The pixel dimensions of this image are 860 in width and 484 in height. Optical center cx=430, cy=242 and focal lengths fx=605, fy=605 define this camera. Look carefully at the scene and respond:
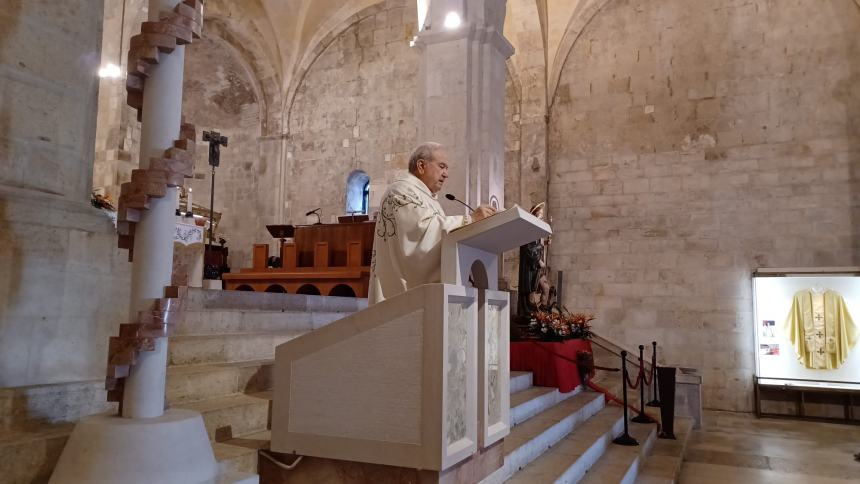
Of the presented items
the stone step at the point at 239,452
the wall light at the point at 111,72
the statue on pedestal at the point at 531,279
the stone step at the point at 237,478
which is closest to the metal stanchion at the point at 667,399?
the statue on pedestal at the point at 531,279

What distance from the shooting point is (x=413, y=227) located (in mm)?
3113

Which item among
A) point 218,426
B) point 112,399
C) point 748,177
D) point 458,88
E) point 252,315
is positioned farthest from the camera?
point 748,177

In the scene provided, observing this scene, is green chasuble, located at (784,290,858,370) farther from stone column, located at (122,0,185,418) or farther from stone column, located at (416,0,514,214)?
stone column, located at (122,0,185,418)

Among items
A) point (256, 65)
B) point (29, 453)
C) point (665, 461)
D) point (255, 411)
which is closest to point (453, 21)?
point (665, 461)

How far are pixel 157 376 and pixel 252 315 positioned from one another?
2.65m

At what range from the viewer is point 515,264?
1209cm

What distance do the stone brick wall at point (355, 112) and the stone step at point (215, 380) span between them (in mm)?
10089

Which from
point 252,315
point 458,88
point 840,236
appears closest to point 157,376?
point 252,315

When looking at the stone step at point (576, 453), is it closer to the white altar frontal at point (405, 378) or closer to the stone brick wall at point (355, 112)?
the white altar frontal at point (405, 378)

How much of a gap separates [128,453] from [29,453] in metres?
0.44

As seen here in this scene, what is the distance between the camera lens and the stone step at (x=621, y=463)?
4461mm

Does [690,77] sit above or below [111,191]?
above

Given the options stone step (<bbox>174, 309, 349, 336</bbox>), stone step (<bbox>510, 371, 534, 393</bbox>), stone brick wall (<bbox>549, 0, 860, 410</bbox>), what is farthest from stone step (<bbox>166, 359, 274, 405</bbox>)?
stone brick wall (<bbox>549, 0, 860, 410</bbox>)

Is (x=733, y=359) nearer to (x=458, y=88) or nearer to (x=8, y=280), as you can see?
(x=458, y=88)
